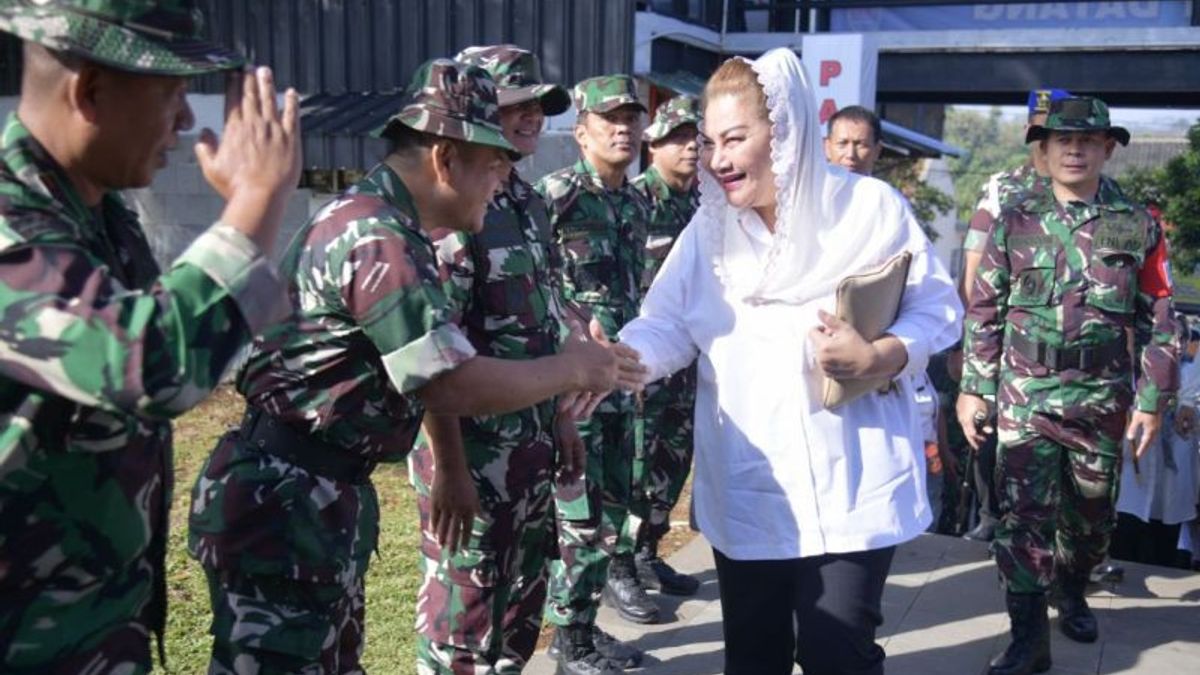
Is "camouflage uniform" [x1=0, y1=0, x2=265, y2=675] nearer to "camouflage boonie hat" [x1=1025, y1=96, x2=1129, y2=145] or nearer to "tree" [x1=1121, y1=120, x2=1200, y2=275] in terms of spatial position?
"camouflage boonie hat" [x1=1025, y1=96, x2=1129, y2=145]

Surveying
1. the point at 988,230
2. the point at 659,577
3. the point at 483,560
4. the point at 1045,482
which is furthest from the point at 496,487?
the point at 988,230

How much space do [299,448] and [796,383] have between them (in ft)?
4.11

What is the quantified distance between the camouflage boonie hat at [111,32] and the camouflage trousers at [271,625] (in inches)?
50.9

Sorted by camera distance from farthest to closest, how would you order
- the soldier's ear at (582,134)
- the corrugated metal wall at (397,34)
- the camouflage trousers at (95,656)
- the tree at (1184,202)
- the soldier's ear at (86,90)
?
the tree at (1184,202) < the corrugated metal wall at (397,34) < the soldier's ear at (582,134) < the camouflage trousers at (95,656) < the soldier's ear at (86,90)

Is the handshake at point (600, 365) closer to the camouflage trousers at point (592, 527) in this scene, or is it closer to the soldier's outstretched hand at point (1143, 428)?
the camouflage trousers at point (592, 527)

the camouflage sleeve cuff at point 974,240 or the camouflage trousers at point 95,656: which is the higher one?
the camouflage sleeve cuff at point 974,240

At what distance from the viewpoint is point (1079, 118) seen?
4.25 metres

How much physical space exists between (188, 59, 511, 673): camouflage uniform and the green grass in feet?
3.43

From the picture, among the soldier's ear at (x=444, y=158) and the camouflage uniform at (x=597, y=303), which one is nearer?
the soldier's ear at (x=444, y=158)

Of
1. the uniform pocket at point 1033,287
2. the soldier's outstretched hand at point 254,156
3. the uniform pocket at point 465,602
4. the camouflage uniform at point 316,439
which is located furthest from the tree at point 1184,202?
the soldier's outstretched hand at point 254,156

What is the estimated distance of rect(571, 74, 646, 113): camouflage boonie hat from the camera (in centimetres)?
497

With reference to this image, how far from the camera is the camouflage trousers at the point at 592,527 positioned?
424cm

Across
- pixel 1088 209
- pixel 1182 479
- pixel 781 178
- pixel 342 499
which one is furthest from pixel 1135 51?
pixel 342 499

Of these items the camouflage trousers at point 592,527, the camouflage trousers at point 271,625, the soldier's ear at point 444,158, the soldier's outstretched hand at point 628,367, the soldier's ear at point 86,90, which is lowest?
the camouflage trousers at point 592,527
